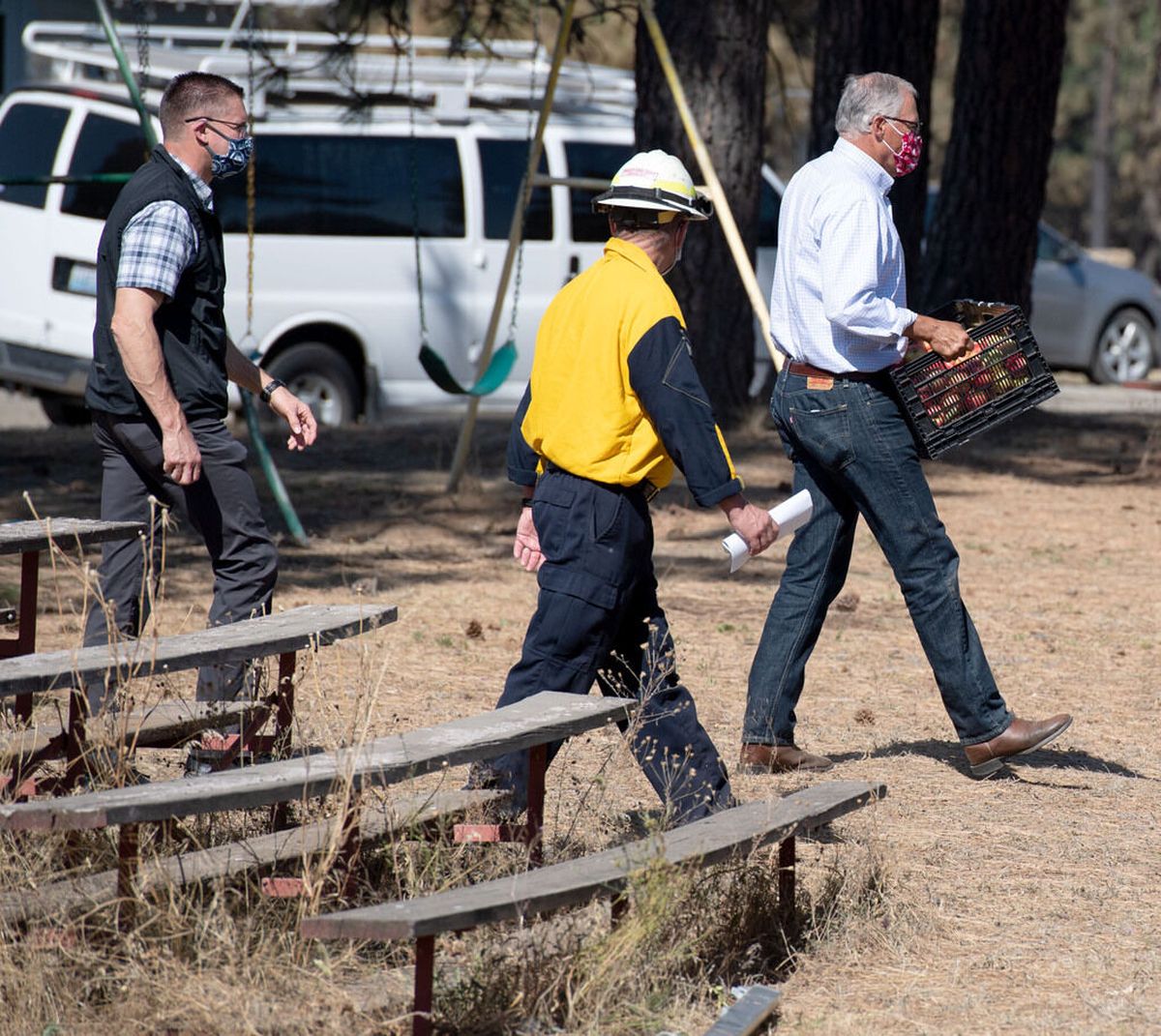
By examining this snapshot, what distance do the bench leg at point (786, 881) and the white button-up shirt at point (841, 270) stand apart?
1648 millimetres

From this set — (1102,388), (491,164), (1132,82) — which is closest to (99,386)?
(491,164)

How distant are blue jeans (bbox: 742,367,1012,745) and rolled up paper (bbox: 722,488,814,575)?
25.0 inches

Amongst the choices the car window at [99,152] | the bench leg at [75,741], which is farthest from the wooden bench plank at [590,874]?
the car window at [99,152]

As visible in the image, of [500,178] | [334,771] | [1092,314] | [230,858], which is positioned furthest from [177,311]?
[1092,314]

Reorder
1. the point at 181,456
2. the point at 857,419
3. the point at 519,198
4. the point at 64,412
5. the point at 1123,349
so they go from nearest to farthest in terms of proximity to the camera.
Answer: the point at 181,456 < the point at 857,419 < the point at 519,198 < the point at 64,412 < the point at 1123,349

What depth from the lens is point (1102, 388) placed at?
18672 millimetres

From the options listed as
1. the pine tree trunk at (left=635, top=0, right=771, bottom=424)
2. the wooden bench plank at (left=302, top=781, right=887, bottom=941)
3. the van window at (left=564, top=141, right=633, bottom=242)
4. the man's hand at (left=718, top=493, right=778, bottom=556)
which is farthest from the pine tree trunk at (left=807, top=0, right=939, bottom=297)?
the wooden bench plank at (left=302, top=781, right=887, bottom=941)

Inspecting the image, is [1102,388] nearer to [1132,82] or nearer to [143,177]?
[143,177]

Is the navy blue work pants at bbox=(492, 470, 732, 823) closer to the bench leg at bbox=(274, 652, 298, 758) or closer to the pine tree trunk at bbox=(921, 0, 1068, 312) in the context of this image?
the bench leg at bbox=(274, 652, 298, 758)

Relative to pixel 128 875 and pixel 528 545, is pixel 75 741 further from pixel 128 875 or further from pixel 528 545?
pixel 528 545

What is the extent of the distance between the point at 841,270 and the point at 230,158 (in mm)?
1771

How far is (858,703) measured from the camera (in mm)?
6809

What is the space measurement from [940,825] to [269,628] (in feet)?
6.73

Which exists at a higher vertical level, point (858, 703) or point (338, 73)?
point (338, 73)
